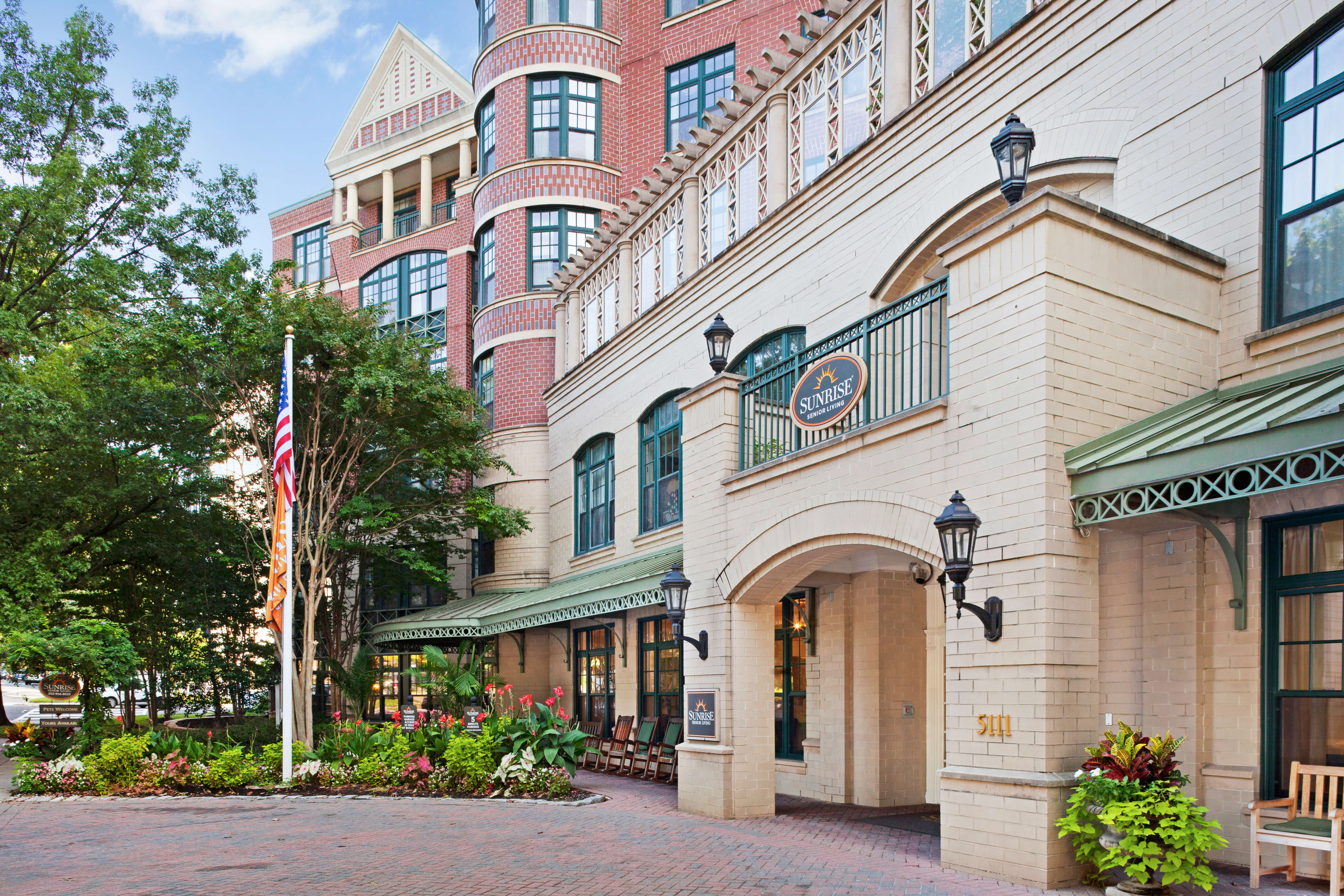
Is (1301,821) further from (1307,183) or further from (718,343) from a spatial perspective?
(718,343)

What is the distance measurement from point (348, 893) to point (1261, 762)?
663 cm

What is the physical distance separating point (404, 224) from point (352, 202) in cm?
256

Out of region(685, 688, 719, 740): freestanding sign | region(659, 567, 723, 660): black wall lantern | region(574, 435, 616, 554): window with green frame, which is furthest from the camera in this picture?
region(574, 435, 616, 554): window with green frame

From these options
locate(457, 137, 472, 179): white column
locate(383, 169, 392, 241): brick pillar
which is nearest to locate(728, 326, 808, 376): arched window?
locate(457, 137, 472, 179): white column

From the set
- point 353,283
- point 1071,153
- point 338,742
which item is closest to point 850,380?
point 1071,153

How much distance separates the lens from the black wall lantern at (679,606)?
1188cm

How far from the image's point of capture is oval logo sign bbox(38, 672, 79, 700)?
714 inches

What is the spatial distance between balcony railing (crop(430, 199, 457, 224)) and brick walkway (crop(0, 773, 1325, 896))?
2176cm

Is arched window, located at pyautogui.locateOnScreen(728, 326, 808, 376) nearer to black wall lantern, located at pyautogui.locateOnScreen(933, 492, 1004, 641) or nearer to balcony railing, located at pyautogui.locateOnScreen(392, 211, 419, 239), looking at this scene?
black wall lantern, located at pyautogui.locateOnScreen(933, 492, 1004, 641)

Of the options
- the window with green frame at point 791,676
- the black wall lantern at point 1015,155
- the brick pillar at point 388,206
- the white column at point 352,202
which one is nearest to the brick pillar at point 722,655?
the window with green frame at point 791,676

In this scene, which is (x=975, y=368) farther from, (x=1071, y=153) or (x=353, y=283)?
(x=353, y=283)

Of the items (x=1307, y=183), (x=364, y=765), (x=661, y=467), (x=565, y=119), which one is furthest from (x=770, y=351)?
(x=565, y=119)

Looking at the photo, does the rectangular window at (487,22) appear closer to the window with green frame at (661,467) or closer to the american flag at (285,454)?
the window with green frame at (661,467)

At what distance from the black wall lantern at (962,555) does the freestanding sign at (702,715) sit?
4365mm
